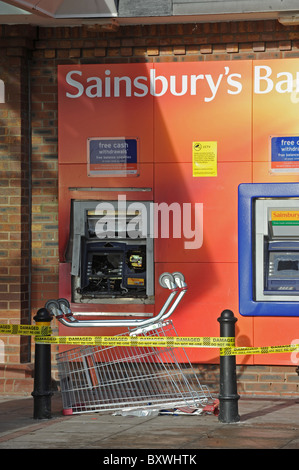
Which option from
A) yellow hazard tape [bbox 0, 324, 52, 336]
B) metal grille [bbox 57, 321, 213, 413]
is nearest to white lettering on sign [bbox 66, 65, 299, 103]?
metal grille [bbox 57, 321, 213, 413]

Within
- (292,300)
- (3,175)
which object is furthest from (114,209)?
(292,300)

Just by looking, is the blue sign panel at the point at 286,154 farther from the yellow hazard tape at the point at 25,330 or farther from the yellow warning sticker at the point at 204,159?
the yellow hazard tape at the point at 25,330

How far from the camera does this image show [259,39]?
1085 cm

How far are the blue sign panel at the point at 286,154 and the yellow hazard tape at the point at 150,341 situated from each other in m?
2.70

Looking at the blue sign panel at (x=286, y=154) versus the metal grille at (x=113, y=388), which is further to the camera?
the blue sign panel at (x=286, y=154)

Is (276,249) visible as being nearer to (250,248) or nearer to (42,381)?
(250,248)

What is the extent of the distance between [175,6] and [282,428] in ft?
A: 16.1

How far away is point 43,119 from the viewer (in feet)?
36.8

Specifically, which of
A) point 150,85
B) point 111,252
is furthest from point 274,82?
point 111,252

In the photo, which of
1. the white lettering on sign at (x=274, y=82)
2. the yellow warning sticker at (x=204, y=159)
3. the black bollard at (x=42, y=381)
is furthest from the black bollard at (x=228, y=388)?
the white lettering on sign at (x=274, y=82)

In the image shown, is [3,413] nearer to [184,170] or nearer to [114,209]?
[114,209]

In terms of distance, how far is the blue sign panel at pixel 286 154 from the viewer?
35.0 feet

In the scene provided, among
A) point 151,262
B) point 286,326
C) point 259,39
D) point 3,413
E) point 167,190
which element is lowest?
point 3,413

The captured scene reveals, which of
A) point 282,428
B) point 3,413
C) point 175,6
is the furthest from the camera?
point 175,6
